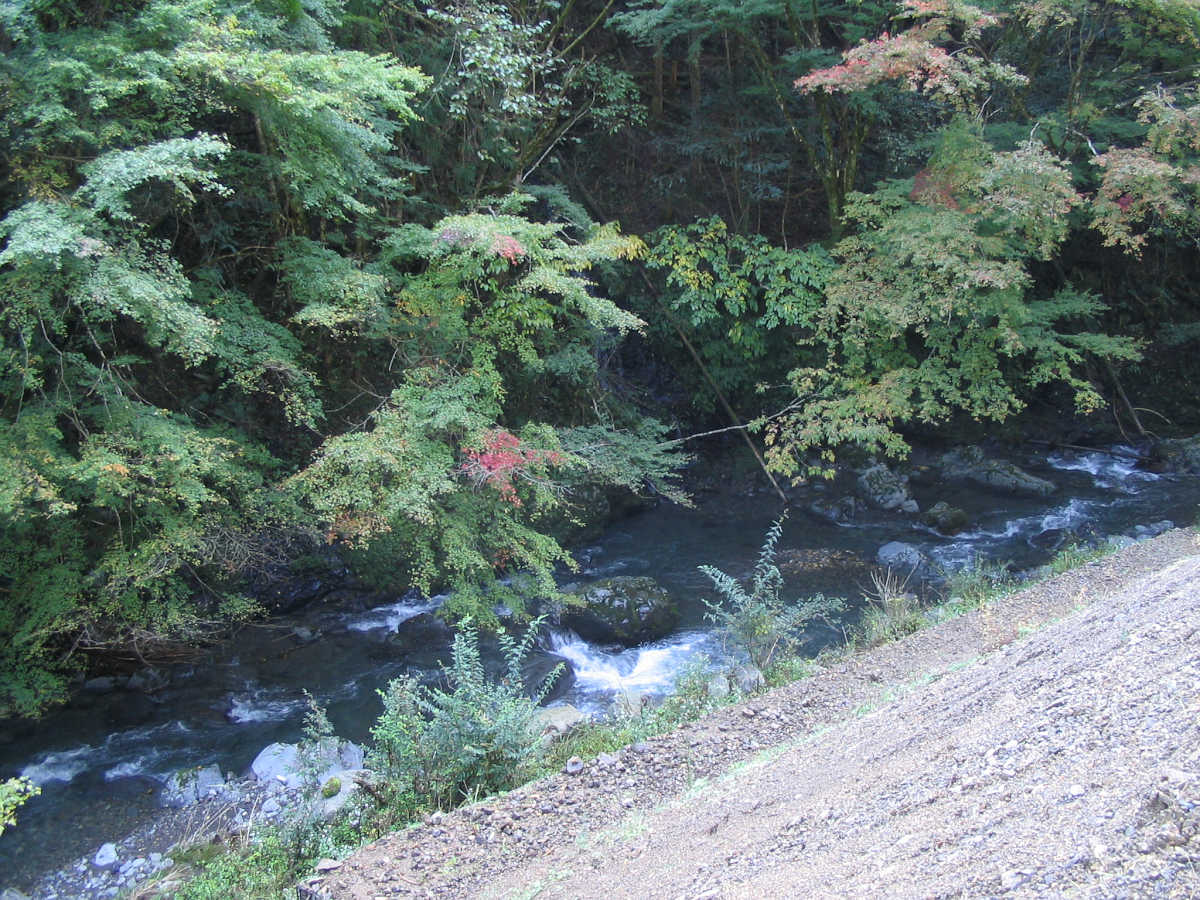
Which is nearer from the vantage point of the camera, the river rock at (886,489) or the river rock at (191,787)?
the river rock at (191,787)

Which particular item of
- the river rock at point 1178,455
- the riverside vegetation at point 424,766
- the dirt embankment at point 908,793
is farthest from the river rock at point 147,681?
the river rock at point 1178,455

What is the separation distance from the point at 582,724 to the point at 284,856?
216cm

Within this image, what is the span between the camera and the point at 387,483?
7023 mm

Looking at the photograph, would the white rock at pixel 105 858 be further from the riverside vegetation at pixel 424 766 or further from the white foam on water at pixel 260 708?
the white foam on water at pixel 260 708

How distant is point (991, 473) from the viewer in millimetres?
12016

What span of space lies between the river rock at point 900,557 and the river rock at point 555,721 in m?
5.09

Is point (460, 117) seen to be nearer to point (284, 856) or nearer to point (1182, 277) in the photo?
point (284, 856)

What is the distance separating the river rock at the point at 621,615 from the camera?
27.4 ft

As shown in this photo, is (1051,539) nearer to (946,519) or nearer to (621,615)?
(946,519)

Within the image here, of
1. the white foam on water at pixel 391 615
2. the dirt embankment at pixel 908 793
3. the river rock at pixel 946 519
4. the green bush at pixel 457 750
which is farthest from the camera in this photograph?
the river rock at pixel 946 519

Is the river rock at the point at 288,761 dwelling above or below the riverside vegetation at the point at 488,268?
below

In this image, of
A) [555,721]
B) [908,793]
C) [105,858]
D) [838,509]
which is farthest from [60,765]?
[838,509]

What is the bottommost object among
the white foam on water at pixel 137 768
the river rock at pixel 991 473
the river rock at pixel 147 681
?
the river rock at pixel 991 473

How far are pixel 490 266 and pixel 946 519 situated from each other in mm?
7146
